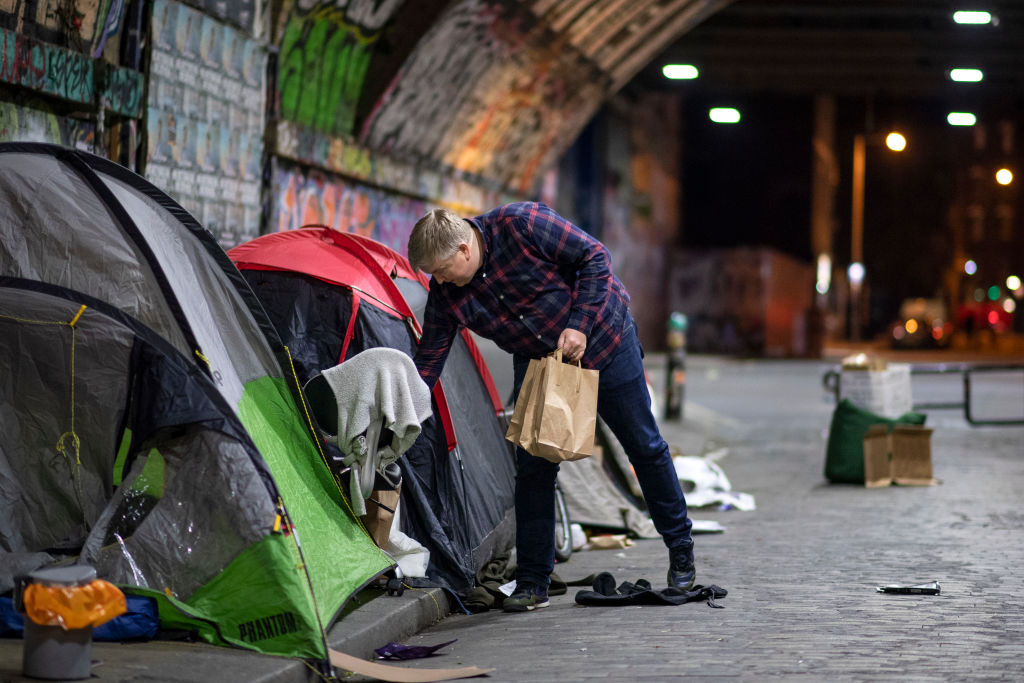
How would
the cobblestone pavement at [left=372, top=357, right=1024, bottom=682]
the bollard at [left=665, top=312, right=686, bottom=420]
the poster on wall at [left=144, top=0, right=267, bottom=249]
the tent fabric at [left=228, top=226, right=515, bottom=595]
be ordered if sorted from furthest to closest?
the bollard at [left=665, top=312, right=686, bottom=420] < the poster on wall at [left=144, top=0, right=267, bottom=249] < the tent fabric at [left=228, top=226, right=515, bottom=595] < the cobblestone pavement at [left=372, top=357, right=1024, bottom=682]

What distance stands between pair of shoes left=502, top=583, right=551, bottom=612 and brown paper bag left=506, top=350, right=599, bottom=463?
784 mm

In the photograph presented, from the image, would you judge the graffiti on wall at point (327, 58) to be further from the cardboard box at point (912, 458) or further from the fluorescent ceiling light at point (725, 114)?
the fluorescent ceiling light at point (725, 114)

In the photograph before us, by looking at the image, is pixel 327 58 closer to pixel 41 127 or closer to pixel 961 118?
pixel 41 127

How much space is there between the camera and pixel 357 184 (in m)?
12.7

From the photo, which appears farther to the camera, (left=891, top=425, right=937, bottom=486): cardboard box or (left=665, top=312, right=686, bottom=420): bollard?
(left=665, top=312, right=686, bottom=420): bollard

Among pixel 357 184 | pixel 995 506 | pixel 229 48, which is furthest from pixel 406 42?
pixel 995 506

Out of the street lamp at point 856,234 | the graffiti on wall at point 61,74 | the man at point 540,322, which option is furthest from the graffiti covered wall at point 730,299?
the man at point 540,322

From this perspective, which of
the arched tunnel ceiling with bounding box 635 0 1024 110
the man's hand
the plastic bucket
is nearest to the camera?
the plastic bucket

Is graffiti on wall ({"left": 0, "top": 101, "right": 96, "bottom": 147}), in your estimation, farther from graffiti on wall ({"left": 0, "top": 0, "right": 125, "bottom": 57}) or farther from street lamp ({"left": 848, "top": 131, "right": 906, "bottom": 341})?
street lamp ({"left": 848, "top": 131, "right": 906, "bottom": 341})

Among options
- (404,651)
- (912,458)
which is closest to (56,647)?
(404,651)

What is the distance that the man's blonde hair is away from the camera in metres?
5.45

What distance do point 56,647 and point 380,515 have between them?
2035 mm

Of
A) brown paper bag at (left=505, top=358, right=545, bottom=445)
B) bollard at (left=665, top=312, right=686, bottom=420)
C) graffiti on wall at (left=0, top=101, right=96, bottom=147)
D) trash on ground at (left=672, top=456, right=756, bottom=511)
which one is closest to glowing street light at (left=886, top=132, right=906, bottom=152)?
bollard at (left=665, top=312, right=686, bottom=420)

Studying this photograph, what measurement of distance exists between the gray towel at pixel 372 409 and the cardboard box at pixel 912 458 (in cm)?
621
